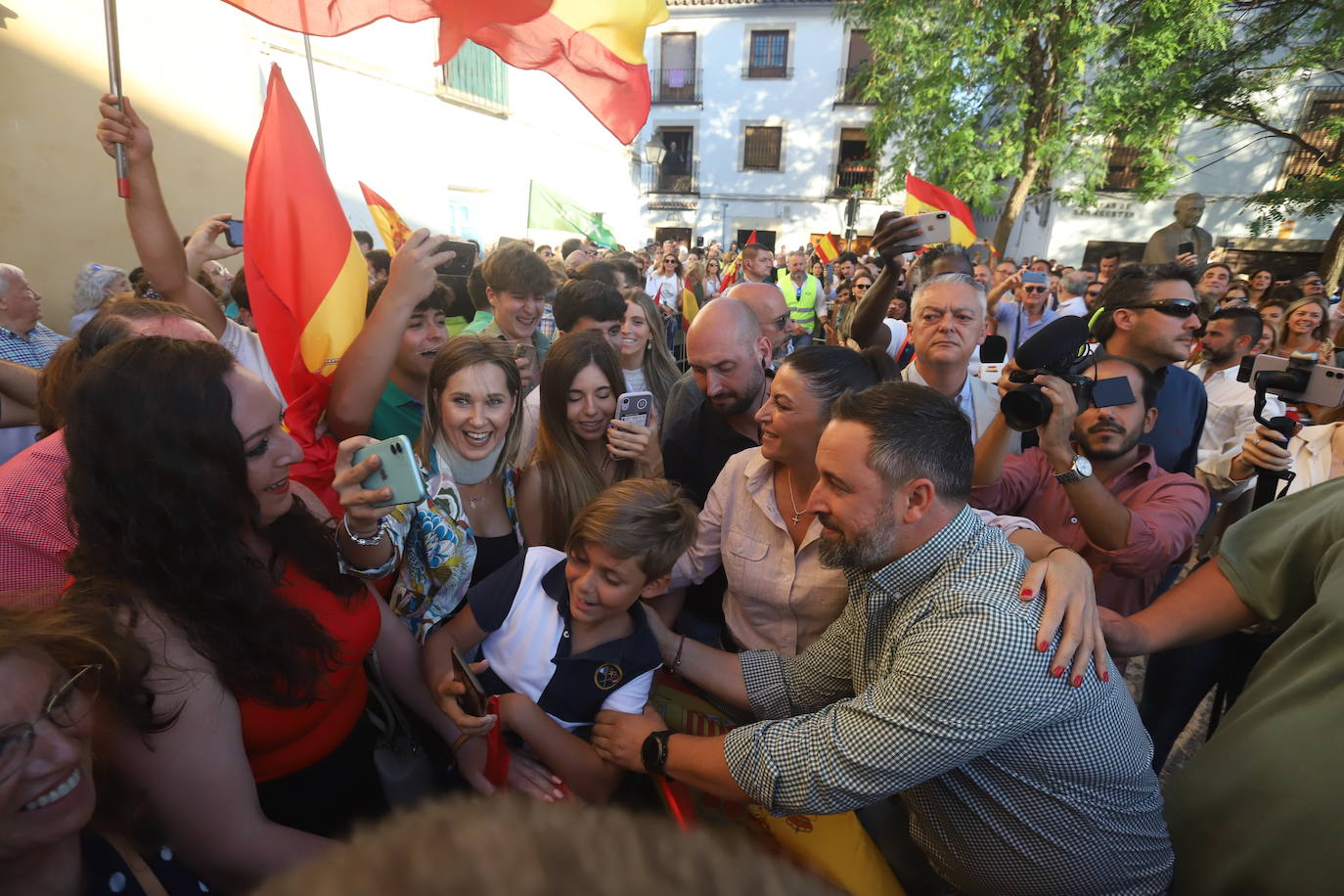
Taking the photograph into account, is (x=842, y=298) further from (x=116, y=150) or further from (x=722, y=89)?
(x=722, y=89)

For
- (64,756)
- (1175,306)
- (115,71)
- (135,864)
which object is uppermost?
(115,71)

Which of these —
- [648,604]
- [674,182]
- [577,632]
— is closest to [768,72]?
[674,182]

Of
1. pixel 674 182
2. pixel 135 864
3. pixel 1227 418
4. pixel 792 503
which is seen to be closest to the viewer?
pixel 135 864

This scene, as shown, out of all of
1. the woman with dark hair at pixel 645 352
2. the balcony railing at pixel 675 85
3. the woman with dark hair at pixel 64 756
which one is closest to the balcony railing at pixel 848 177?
the balcony railing at pixel 675 85

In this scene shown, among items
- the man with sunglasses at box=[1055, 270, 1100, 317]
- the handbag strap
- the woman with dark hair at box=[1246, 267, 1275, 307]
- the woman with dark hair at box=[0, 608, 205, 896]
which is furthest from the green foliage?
the handbag strap

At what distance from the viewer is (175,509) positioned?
1328 mm

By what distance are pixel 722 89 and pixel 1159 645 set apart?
27.5m

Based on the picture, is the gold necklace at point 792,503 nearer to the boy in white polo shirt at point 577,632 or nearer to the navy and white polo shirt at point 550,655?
the boy in white polo shirt at point 577,632

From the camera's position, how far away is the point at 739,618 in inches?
89.9

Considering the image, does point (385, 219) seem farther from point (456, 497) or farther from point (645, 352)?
point (456, 497)

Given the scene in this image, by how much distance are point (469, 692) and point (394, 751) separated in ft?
1.22

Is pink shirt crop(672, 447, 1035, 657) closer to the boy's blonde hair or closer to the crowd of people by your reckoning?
the crowd of people

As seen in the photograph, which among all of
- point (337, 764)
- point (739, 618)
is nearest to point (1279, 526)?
point (739, 618)

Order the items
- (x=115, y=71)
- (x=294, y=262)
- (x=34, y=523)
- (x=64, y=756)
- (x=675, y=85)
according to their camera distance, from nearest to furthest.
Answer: (x=64, y=756)
(x=34, y=523)
(x=115, y=71)
(x=294, y=262)
(x=675, y=85)
